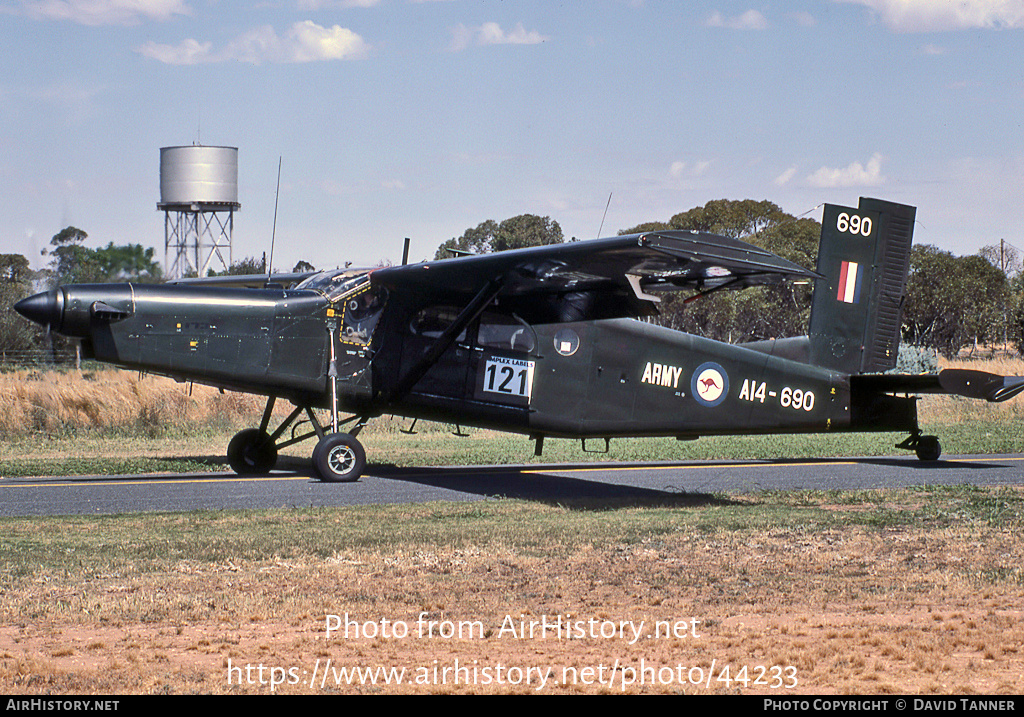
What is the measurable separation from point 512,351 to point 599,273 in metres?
2.13

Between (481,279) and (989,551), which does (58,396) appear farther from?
(989,551)

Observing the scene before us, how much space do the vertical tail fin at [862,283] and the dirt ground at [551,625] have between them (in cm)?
731

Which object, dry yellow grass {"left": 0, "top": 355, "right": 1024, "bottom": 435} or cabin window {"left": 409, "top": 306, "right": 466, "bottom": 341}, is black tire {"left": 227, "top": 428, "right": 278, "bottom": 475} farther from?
dry yellow grass {"left": 0, "top": 355, "right": 1024, "bottom": 435}

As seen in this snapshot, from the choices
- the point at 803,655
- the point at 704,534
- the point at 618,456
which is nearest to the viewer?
the point at 803,655

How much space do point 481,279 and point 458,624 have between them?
790 cm

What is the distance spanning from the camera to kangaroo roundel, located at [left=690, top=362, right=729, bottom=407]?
1563cm

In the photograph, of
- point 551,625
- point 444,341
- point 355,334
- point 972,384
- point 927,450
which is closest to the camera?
point 551,625

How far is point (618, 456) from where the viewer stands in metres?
19.5

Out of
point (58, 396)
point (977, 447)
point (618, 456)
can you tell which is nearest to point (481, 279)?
point (618, 456)

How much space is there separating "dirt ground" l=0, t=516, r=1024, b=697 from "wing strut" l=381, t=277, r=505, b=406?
216 inches

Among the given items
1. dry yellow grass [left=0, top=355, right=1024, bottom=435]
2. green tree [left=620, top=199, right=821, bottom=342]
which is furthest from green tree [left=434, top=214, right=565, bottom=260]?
dry yellow grass [left=0, top=355, right=1024, bottom=435]

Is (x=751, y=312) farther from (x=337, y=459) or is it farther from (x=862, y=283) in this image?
(x=337, y=459)

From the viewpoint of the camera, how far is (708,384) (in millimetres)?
15672

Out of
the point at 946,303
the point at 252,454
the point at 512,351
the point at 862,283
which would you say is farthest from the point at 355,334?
the point at 946,303
